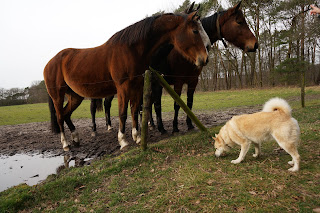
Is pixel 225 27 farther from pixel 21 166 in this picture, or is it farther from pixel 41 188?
pixel 21 166

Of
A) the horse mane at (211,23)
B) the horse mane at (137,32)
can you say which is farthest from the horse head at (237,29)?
the horse mane at (137,32)

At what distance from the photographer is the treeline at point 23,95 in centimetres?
3896

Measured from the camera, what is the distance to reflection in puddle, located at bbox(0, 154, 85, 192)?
4.51 meters

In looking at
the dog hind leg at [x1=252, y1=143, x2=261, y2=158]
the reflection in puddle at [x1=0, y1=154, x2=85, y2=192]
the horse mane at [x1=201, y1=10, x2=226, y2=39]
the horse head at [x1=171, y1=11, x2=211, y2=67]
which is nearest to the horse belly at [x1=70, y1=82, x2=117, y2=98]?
the reflection in puddle at [x1=0, y1=154, x2=85, y2=192]

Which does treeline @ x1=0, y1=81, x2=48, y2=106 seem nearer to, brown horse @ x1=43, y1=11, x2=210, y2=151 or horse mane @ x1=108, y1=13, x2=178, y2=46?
brown horse @ x1=43, y1=11, x2=210, y2=151

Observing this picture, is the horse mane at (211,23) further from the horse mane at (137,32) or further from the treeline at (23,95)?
the treeline at (23,95)

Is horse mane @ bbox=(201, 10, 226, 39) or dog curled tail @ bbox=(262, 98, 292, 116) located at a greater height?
horse mane @ bbox=(201, 10, 226, 39)

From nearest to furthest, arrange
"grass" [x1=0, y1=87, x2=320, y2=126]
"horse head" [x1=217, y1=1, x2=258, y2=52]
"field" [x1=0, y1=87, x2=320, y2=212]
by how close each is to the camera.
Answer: "field" [x1=0, y1=87, x2=320, y2=212] < "horse head" [x1=217, y1=1, x2=258, y2=52] < "grass" [x1=0, y1=87, x2=320, y2=126]

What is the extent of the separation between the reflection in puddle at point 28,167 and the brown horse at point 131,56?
1765 mm

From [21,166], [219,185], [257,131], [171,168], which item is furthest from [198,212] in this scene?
[21,166]

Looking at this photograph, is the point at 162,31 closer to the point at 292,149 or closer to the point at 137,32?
the point at 137,32

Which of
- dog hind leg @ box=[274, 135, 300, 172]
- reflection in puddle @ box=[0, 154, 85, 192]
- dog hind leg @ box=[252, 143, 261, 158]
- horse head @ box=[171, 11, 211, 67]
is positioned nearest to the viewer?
dog hind leg @ box=[274, 135, 300, 172]

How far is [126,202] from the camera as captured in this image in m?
2.90

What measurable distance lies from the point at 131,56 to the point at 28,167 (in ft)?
12.8
